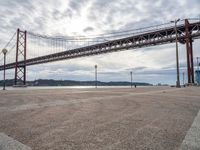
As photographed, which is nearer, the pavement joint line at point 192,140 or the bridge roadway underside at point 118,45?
the pavement joint line at point 192,140

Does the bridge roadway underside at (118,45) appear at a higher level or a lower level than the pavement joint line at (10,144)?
higher

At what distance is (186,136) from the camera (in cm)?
408

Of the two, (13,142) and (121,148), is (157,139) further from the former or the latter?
(13,142)

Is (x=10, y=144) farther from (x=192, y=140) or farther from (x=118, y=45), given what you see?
(x=118, y=45)

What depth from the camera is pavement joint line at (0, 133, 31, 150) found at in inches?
135

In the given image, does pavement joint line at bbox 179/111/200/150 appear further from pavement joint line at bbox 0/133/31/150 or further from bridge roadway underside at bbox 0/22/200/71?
bridge roadway underside at bbox 0/22/200/71

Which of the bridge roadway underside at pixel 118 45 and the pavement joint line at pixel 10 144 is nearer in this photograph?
the pavement joint line at pixel 10 144

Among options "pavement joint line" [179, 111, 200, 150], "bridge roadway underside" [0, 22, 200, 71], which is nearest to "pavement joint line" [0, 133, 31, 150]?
"pavement joint line" [179, 111, 200, 150]

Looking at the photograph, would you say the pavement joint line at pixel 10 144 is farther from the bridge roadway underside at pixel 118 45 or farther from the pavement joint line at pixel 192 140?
the bridge roadway underside at pixel 118 45

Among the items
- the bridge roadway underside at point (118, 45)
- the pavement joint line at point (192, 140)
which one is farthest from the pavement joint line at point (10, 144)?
the bridge roadway underside at point (118, 45)

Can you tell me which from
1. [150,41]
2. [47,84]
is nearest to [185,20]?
[150,41]

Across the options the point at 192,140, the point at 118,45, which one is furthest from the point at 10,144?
the point at 118,45

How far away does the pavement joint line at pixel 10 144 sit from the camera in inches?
135

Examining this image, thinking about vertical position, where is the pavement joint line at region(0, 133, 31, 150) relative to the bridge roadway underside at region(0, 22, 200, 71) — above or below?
below
